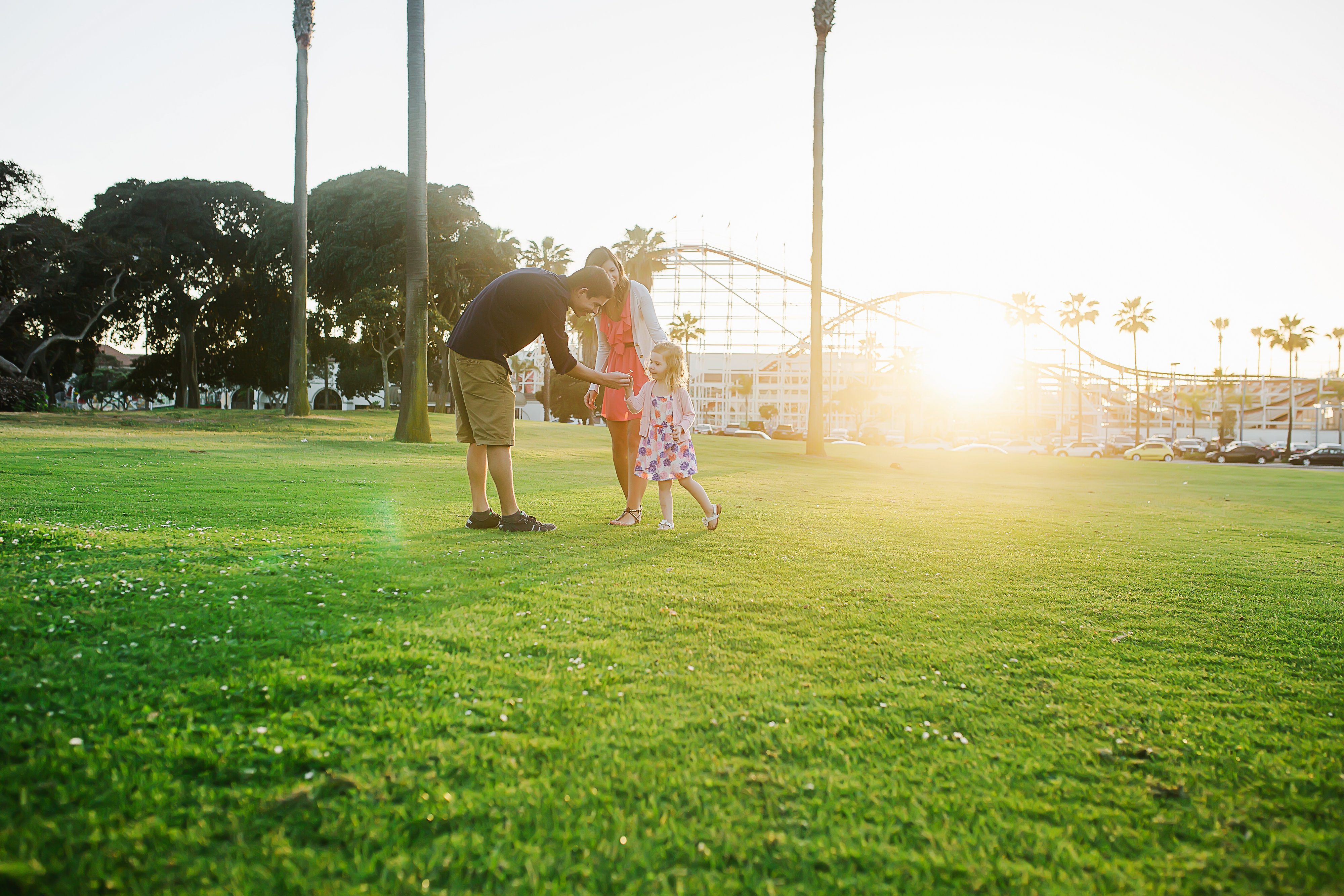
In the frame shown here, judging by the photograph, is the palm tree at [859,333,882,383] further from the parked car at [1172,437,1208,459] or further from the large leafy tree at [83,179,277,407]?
the large leafy tree at [83,179,277,407]

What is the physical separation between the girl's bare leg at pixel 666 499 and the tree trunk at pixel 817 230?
15750 mm

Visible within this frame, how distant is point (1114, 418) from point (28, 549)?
352 ft

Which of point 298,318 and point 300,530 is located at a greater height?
point 298,318

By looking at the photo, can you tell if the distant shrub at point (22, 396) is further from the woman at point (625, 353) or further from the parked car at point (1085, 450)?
the parked car at point (1085, 450)

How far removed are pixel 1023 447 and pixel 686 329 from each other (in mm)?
33117

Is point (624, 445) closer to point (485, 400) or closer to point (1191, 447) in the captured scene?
point (485, 400)

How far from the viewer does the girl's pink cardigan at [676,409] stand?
18.2 ft

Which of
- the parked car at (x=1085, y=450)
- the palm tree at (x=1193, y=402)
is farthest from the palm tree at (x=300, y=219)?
the palm tree at (x=1193, y=402)

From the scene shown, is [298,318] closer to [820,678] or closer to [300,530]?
[300,530]

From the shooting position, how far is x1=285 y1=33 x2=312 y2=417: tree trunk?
21.3 m

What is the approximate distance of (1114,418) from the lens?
92062mm

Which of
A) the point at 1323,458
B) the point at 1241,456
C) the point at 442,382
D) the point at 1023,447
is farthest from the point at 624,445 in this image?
the point at 1241,456

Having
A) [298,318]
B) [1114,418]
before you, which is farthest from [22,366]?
[1114,418]

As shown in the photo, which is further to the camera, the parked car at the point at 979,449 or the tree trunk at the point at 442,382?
the tree trunk at the point at 442,382
